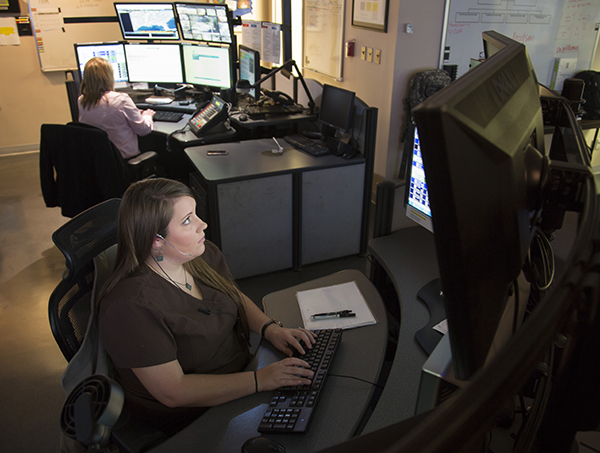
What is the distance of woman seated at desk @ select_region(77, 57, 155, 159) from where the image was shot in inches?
127

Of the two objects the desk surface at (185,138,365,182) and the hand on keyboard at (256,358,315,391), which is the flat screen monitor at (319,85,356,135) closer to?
the desk surface at (185,138,365,182)

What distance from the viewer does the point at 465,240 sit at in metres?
0.46

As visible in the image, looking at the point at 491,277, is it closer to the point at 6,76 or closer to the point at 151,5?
the point at 151,5

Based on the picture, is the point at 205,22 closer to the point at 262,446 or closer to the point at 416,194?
the point at 416,194

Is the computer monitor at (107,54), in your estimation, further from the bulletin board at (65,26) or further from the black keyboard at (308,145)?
Answer: the black keyboard at (308,145)

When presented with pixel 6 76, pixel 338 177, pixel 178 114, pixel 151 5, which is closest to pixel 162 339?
pixel 338 177

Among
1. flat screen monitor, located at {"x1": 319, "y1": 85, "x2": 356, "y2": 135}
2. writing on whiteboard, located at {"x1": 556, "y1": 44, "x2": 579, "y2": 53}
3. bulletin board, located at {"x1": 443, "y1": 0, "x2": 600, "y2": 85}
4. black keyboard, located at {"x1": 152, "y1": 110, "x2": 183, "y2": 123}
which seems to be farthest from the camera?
writing on whiteboard, located at {"x1": 556, "y1": 44, "x2": 579, "y2": 53}

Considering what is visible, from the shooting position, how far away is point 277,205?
282 cm

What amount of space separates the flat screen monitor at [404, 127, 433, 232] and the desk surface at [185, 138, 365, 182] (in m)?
1.21

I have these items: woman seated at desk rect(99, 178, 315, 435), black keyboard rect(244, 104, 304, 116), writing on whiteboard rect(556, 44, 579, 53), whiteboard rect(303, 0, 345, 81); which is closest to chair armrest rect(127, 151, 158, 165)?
black keyboard rect(244, 104, 304, 116)

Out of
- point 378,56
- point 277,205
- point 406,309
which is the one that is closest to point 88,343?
point 406,309

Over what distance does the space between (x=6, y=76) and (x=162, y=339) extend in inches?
202

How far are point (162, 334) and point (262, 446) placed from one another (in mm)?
372

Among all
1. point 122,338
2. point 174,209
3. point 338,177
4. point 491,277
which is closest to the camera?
point 491,277
